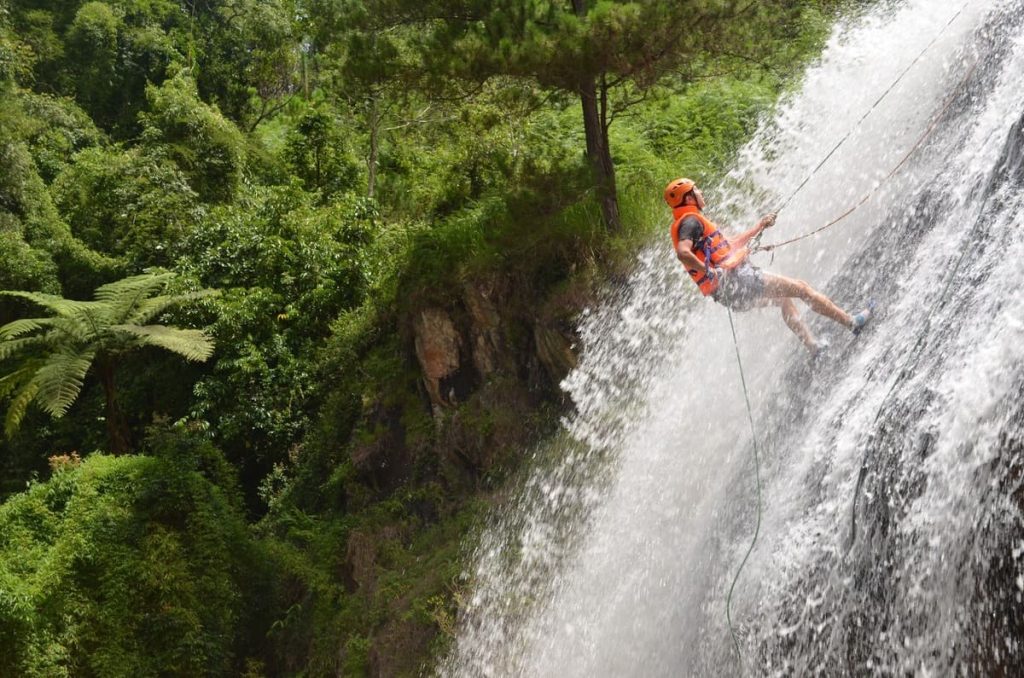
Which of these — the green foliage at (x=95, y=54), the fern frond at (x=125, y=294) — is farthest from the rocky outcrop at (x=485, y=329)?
the green foliage at (x=95, y=54)

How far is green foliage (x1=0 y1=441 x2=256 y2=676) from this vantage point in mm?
10992

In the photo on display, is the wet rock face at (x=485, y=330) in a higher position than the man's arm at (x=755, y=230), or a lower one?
lower

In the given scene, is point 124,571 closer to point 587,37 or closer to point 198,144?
point 587,37

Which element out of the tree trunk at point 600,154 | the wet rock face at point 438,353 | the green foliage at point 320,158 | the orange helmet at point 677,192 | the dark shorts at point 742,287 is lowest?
the green foliage at point 320,158

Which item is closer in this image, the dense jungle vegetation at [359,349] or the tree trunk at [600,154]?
the dense jungle vegetation at [359,349]

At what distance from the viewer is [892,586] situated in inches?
212

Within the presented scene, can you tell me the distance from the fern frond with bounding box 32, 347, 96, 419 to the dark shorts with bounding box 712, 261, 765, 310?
30.2 feet

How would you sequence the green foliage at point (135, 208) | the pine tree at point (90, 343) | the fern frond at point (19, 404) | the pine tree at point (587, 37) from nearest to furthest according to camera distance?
the pine tree at point (587, 37)
the pine tree at point (90, 343)
the fern frond at point (19, 404)
the green foliage at point (135, 208)

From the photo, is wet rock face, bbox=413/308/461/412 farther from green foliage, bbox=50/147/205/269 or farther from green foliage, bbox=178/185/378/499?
green foliage, bbox=50/147/205/269

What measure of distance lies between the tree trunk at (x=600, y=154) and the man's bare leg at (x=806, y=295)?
160 inches

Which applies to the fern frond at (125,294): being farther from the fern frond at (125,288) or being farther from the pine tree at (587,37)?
the pine tree at (587,37)

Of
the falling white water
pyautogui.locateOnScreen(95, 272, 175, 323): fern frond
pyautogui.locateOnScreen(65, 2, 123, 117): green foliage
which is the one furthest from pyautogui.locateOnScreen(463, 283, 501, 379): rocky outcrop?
pyautogui.locateOnScreen(65, 2, 123, 117): green foliage

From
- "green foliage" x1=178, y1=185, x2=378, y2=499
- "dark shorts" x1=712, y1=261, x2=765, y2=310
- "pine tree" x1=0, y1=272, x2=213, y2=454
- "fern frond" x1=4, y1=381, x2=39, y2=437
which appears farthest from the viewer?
"green foliage" x1=178, y1=185, x2=378, y2=499

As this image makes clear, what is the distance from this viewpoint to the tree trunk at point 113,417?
46.1 ft
